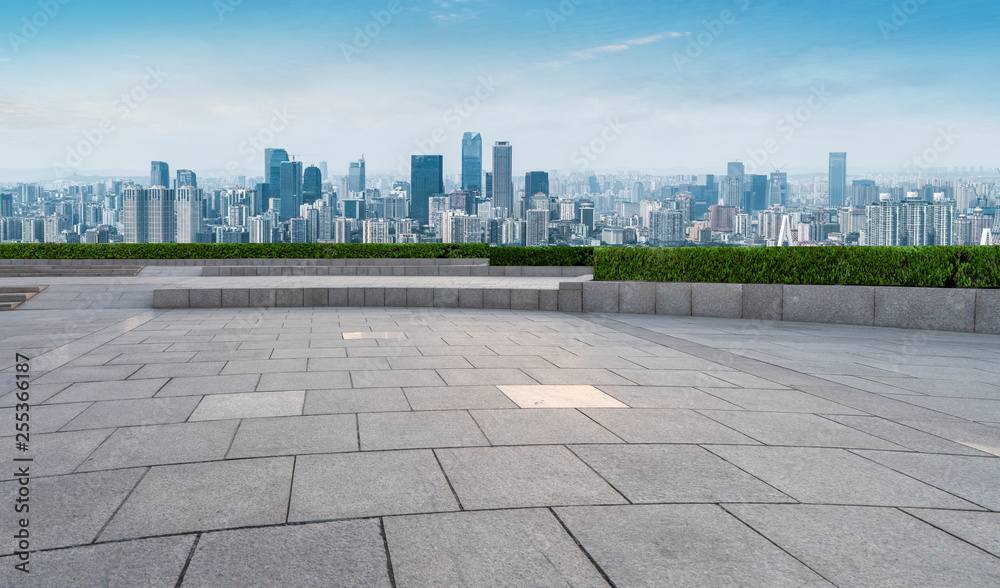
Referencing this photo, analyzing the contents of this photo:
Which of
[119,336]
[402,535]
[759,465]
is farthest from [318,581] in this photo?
[119,336]

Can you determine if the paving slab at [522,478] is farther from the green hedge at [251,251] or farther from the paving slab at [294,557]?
the green hedge at [251,251]

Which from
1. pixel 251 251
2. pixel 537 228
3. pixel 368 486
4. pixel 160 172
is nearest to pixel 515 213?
pixel 537 228

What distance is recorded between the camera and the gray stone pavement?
2.67 metres

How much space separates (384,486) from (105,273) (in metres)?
23.7

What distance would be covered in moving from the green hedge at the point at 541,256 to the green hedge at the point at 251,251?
1310 millimetres

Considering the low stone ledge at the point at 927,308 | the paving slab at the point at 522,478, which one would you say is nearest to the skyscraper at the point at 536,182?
the low stone ledge at the point at 927,308

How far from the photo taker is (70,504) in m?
3.24

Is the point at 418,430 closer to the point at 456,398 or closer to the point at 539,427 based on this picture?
the point at 539,427

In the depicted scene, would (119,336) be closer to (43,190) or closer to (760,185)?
(760,185)

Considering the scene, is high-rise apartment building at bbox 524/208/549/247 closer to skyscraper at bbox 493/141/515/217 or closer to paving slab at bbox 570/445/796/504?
paving slab at bbox 570/445/796/504

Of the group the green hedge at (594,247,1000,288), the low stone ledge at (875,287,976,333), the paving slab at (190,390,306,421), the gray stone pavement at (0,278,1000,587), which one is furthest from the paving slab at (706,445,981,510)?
the green hedge at (594,247,1000,288)

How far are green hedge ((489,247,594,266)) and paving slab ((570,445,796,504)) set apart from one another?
812 inches

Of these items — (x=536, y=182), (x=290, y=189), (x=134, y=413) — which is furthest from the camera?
(x=290, y=189)

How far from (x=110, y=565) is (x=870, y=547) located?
3266 millimetres
